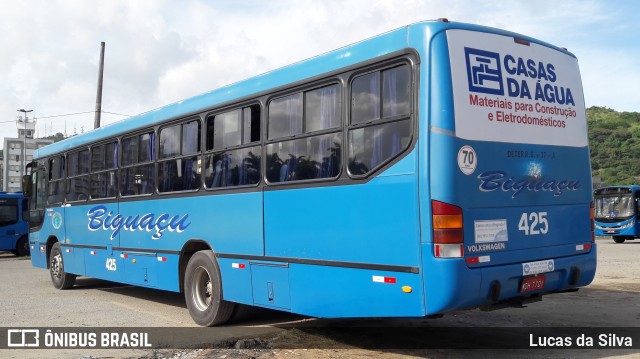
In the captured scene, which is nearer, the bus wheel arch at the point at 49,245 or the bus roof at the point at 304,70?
the bus roof at the point at 304,70

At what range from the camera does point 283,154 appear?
23.4 feet

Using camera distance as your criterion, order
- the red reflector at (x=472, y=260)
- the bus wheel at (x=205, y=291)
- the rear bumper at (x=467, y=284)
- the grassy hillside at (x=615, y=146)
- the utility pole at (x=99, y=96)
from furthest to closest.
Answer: the grassy hillside at (x=615, y=146) → the utility pole at (x=99, y=96) → the bus wheel at (x=205, y=291) → the red reflector at (x=472, y=260) → the rear bumper at (x=467, y=284)

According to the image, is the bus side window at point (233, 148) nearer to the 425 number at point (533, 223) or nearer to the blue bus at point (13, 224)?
the 425 number at point (533, 223)

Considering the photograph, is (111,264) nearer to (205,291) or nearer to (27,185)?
(205,291)

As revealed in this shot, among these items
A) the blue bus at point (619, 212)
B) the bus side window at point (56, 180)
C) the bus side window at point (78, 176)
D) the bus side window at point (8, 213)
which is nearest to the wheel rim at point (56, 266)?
the bus side window at point (56, 180)

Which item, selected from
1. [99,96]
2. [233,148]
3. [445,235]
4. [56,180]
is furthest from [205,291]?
[99,96]

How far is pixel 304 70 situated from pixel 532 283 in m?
3.25

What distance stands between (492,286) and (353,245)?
135 cm

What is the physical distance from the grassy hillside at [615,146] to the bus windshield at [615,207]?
5415 centimetres

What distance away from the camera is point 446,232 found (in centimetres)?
545

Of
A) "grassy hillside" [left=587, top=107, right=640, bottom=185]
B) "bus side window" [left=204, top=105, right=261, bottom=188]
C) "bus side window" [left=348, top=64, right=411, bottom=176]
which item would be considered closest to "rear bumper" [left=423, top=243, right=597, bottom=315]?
"bus side window" [left=348, top=64, right=411, bottom=176]

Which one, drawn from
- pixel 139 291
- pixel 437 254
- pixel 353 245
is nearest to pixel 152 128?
pixel 139 291

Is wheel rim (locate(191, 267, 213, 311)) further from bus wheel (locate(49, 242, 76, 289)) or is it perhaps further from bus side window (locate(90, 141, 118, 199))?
bus wheel (locate(49, 242, 76, 289))

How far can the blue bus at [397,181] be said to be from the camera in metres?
5.59
